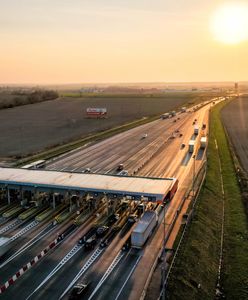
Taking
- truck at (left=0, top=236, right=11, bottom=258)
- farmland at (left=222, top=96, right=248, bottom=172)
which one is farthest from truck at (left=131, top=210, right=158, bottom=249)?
farmland at (left=222, top=96, right=248, bottom=172)

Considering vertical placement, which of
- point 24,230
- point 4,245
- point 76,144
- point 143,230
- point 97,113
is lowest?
point 24,230

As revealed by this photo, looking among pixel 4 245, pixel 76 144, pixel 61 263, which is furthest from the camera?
pixel 76 144

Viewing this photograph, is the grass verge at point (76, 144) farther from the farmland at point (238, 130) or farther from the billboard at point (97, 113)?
the farmland at point (238, 130)

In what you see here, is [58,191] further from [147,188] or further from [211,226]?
[211,226]

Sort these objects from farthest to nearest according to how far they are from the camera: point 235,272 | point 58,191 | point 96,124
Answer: point 96,124, point 58,191, point 235,272

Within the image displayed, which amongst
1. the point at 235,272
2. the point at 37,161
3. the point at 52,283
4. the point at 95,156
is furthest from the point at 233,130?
the point at 52,283

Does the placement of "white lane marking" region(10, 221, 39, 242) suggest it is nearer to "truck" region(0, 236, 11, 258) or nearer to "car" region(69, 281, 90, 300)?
"truck" region(0, 236, 11, 258)

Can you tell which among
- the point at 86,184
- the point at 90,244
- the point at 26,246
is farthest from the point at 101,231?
Result: the point at 86,184

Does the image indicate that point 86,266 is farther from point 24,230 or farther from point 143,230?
point 24,230
